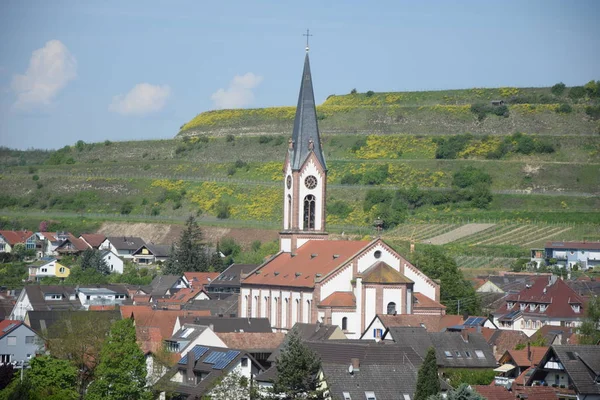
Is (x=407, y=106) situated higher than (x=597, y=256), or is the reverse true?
(x=407, y=106)

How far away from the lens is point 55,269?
4656 inches

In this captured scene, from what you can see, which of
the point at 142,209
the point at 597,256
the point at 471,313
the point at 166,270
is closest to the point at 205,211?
the point at 142,209

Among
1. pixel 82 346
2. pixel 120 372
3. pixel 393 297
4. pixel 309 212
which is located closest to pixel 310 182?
pixel 309 212

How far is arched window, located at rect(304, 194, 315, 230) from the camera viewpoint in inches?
3260

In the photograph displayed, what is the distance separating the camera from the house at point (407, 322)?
70.1 meters

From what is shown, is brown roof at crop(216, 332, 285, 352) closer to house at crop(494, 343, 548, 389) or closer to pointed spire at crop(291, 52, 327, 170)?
house at crop(494, 343, 548, 389)

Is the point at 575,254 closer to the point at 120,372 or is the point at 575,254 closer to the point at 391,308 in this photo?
the point at 391,308

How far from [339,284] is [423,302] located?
14.9 feet

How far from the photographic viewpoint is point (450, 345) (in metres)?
62.8

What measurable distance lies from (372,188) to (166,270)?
102ft

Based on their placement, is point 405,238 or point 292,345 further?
point 405,238

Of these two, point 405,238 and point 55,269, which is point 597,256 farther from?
point 55,269

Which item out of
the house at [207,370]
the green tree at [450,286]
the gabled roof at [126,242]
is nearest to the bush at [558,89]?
the gabled roof at [126,242]

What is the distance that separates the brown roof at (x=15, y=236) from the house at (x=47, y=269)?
47.3ft
